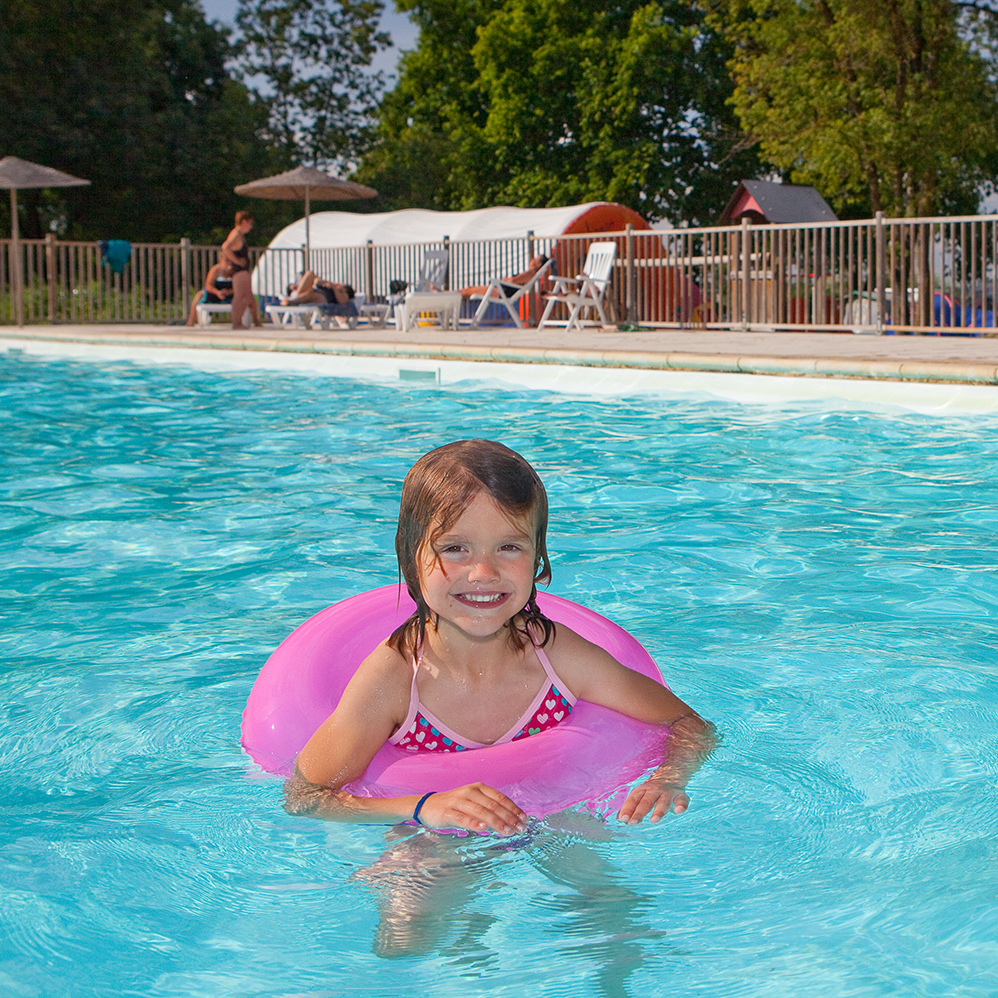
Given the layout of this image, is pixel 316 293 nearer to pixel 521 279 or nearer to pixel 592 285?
pixel 521 279

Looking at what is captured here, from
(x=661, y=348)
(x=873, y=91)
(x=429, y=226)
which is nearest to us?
(x=661, y=348)

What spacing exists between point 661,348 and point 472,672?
949 cm

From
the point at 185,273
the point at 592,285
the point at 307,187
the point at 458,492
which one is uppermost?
the point at 307,187

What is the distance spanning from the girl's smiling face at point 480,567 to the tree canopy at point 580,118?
34.7 m

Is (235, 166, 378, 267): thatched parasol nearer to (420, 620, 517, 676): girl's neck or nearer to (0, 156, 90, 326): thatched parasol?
(0, 156, 90, 326): thatched parasol

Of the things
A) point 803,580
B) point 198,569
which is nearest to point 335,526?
point 198,569

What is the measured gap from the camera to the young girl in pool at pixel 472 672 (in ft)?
7.22

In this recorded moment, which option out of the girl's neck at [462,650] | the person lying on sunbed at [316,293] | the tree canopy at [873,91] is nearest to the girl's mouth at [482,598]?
the girl's neck at [462,650]

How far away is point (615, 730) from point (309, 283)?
50.6 ft

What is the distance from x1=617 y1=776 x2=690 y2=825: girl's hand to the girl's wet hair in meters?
0.44

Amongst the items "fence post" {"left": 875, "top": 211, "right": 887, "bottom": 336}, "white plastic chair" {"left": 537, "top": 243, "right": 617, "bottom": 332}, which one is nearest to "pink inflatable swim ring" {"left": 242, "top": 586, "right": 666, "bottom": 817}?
"fence post" {"left": 875, "top": 211, "right": 887, "bottom": 336}

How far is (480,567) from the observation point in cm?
221

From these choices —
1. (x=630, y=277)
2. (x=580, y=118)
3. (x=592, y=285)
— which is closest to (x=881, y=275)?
(x=592, y=285)

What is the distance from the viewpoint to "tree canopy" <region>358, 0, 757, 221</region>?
3662cm
